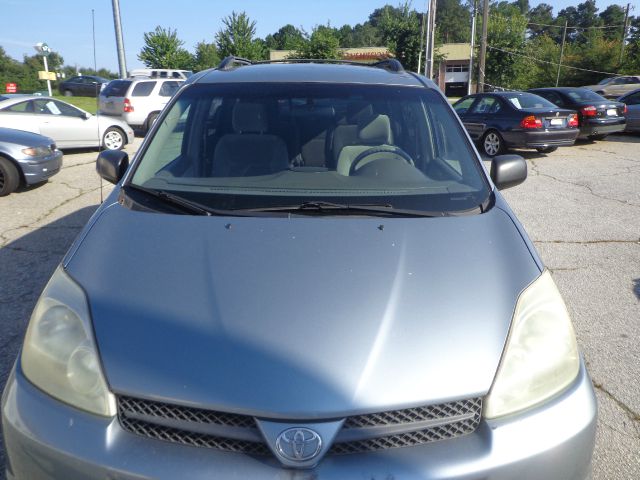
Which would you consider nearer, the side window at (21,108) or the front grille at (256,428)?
the front grille at (256,428)

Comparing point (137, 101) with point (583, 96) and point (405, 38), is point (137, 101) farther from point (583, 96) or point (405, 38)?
point (405, 38)

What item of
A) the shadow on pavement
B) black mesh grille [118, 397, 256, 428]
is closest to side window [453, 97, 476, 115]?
the shadow on pavement

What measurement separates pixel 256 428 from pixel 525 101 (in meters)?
12.8

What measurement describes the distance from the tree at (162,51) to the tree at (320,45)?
28.5ft

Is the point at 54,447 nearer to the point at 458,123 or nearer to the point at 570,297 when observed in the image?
the point at 458,123

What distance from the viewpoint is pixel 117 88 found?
16672mm

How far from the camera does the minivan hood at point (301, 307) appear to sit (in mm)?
1592

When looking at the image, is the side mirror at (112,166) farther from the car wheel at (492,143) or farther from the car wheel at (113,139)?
the car wheel at (492,143)

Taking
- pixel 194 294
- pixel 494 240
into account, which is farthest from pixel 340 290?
pixel 494 240

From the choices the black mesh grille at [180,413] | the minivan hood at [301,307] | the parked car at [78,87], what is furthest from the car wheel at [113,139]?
the parked car at [78,87]

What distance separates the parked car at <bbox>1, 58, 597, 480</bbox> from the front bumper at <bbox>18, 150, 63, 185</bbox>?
6478 mm

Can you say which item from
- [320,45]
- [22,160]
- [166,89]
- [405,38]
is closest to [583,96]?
[166,89]

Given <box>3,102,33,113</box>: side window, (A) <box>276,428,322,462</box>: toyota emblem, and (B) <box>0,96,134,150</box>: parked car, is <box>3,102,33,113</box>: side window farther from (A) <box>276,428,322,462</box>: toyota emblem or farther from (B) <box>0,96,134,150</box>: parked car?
(A) <box>276,428,322,462</box>: toyota emblem

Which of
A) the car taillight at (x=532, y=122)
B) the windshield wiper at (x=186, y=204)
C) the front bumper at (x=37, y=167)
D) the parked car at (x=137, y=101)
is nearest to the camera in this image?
the windshield wiper at (x=186, y=204)
